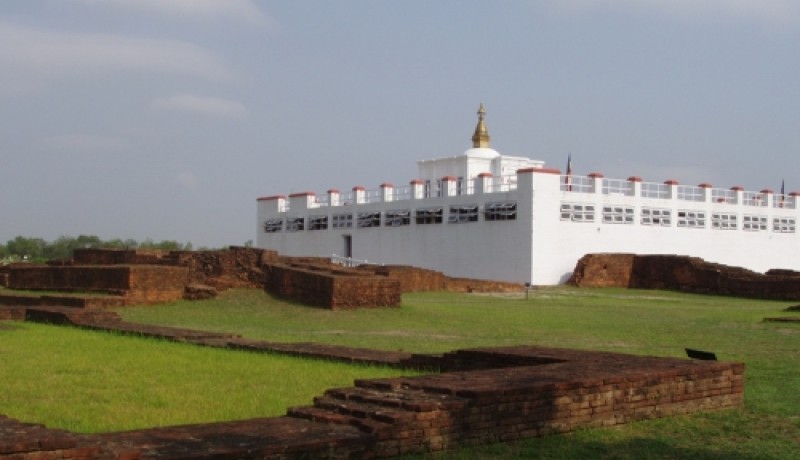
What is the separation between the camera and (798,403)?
738cm

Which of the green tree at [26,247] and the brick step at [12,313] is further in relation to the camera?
the green tree at [26,247]

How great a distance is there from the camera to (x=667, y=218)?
1489 inches

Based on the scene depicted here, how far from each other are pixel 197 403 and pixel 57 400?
1.01 meters

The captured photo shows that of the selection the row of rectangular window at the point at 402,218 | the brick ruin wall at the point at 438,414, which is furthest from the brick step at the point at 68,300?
the row of rectangular window at the point at 402,218

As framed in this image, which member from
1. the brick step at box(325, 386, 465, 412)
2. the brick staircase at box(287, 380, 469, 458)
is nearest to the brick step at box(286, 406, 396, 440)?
the brick staircase at box(287, 380, 469, 458)

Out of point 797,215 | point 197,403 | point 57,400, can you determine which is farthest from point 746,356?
point 797,215

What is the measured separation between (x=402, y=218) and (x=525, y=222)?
724 cm

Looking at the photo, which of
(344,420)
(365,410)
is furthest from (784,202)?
(344,420)

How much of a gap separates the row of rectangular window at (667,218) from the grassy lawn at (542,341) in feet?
33.5

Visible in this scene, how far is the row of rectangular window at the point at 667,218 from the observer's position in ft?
116

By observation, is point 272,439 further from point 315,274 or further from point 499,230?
point 499,230

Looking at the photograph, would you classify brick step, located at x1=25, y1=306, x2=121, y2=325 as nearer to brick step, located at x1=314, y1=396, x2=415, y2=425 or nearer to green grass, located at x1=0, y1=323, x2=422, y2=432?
green grass, located at x1=0, y1=323, x2=422, y2=432

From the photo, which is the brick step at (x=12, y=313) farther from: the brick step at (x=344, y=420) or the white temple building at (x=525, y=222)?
the white temple building at (x=525, y=222)

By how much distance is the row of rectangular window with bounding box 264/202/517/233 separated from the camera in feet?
117
